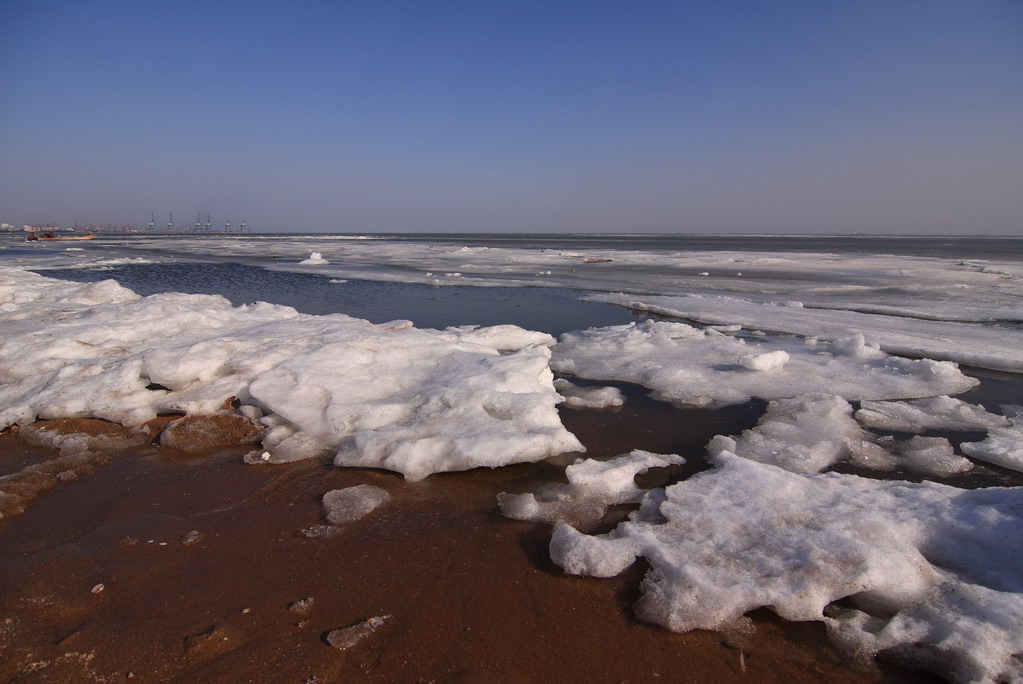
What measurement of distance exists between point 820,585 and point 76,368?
6.45 m

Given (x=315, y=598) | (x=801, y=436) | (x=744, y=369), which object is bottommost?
(x=315, y=598)

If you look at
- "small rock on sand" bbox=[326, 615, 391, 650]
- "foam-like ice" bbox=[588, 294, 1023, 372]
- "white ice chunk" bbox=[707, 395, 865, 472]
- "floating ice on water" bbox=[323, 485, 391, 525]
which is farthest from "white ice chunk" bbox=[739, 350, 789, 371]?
"small rock on sand" bbox=[326, 615, 391, 650]

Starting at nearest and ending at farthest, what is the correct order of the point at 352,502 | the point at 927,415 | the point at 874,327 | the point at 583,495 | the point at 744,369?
the point at 352,502
the point at 583,495
the point at 927,415
the point at 744,369
the point at 874,327

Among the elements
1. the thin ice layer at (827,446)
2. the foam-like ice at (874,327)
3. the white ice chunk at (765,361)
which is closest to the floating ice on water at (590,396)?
the thin ice layer at (827,446)

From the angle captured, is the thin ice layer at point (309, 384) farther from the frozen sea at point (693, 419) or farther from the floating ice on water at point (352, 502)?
the floating ice on water at point (352, 502)

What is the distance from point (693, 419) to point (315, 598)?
3751mm

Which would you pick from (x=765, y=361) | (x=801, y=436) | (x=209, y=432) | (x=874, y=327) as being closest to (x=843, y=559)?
(x=801, y=436)

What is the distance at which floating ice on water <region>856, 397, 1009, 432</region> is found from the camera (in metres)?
4.83

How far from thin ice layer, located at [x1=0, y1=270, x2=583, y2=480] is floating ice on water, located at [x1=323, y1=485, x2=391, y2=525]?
315 millimetres

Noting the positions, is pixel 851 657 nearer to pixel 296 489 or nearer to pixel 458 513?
pixel 458 513

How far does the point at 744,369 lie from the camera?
643 centimetres

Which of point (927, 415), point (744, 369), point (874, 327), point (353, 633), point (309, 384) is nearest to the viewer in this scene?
point (353, 633)

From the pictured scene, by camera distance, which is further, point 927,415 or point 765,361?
point 765,361

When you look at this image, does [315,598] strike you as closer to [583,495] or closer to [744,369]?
[583,495]
